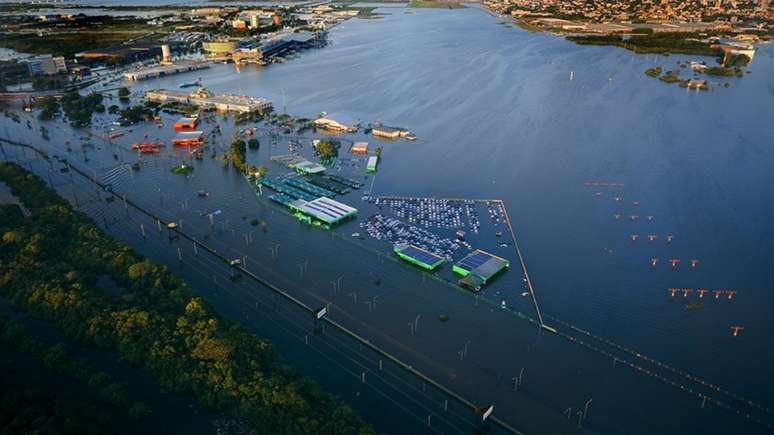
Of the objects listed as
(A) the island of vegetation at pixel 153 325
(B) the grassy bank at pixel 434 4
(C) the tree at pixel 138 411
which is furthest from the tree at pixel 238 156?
(B) the grassy bank at pixel 434 4

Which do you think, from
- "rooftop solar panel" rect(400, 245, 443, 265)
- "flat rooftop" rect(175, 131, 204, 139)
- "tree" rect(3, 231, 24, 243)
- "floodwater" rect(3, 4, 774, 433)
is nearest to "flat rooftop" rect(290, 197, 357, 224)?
"floodwater" rect(3, 4, 774, 433)

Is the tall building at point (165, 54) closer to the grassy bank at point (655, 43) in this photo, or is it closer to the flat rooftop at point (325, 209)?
the flat rooftop at point (325, 209)

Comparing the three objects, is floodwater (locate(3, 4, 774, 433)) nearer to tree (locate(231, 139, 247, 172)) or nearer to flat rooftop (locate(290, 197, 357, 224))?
tree (locate(231, 139, 247, 172))

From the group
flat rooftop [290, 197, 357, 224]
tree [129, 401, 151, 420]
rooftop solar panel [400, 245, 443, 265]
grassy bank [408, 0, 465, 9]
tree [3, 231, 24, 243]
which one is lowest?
tree [129, 401, 151, 420]

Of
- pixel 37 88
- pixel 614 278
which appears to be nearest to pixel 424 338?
pixel 614 278

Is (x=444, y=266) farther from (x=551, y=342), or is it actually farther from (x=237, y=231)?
(x=237, y=231)

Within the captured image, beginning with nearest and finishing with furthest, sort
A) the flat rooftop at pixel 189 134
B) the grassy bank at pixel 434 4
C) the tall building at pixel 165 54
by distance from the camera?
the flat rooftop at pixel 189 134
the tall building at pixel 165 54
the grassy bank at pixel 434 4

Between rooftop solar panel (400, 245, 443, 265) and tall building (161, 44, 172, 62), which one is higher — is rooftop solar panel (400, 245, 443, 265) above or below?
below
